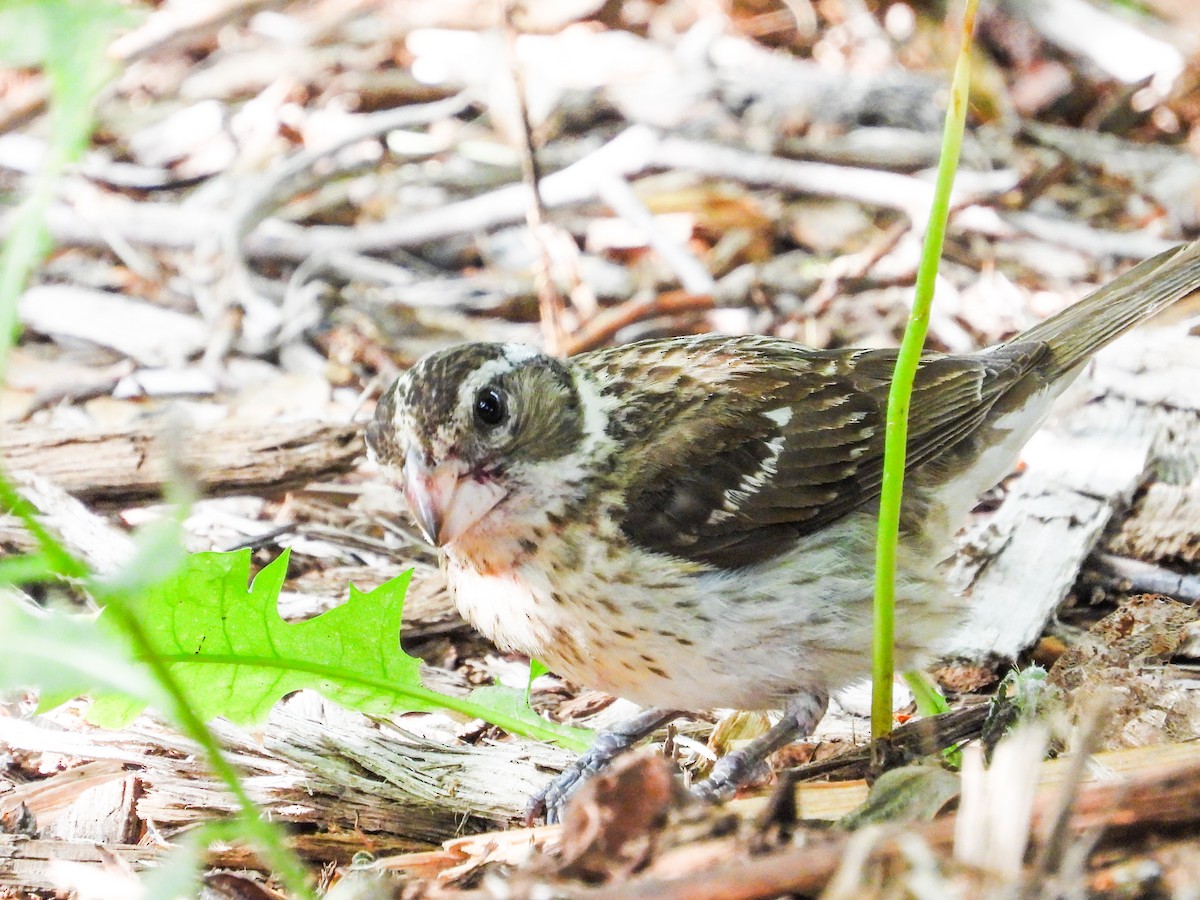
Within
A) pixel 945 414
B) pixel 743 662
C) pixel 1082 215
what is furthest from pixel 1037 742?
pixel 1082 215

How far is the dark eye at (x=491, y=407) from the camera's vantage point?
10.8 ft

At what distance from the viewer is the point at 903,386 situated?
98.3 inches

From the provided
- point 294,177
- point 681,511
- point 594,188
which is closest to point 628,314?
point 594,188

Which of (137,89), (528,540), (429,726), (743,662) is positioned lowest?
(429,726)

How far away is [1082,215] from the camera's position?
20.9ft

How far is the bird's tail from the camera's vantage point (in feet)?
14.0

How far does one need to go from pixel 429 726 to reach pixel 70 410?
254cm

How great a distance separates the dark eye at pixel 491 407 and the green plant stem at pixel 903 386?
108 centimetres

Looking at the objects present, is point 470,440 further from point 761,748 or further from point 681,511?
point 761,748

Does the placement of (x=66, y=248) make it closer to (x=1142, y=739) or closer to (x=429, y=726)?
(x=429, y=726)

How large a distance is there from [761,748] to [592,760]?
0.43 m

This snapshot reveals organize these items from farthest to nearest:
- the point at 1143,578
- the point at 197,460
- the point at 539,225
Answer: the point at 539,225 < the point at 197,460 < the point at 1143,578

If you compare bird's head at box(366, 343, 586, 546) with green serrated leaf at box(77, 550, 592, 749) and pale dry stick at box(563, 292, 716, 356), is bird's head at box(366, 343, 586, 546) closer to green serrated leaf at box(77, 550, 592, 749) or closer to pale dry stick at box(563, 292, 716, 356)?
green serrated leaf at box(77, 550, 592, 749)

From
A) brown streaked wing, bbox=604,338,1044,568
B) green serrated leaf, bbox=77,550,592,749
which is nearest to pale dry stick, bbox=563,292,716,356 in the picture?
brown streaked wing, bbox=604,338,1044,568
